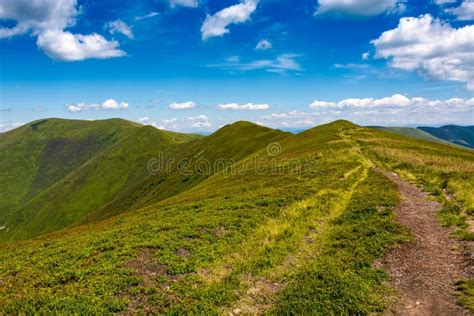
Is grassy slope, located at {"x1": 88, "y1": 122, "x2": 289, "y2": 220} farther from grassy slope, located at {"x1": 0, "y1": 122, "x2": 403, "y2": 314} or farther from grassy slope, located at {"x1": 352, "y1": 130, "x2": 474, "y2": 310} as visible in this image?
grassy slope, located at {"x1": 0, "y1": 122, "x2": 403, "y2": 314}

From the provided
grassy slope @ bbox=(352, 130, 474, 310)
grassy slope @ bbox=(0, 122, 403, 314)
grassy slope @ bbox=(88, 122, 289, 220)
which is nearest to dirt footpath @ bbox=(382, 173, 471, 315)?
grassy slope @ bbox=(352, 130, 474, 310)

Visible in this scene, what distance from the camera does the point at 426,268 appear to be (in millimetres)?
16469

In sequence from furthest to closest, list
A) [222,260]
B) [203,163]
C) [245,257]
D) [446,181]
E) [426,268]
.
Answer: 1. [203,163]
2. [446,181]
3. [245,257]
4. [222,260]
5. [426,268]

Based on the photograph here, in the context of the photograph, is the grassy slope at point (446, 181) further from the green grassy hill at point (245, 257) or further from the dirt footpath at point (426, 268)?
the dirt footpath at point (426, 268)

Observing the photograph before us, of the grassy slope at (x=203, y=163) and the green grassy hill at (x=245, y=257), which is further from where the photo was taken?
the grassy slope at (x=203, y=163)

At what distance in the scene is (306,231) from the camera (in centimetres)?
2320

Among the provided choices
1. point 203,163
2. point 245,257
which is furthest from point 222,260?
point 203,163

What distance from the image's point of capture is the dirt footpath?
13.3 m

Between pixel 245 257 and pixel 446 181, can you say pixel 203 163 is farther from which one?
pixel 245 257

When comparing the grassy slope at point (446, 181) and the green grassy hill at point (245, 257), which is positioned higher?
the grassy slope at point (446, 181)

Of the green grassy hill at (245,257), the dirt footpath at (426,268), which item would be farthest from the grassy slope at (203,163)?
the dirt footpath at (426,268)

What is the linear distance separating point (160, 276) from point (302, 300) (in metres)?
8.21

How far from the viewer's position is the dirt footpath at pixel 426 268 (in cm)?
1334

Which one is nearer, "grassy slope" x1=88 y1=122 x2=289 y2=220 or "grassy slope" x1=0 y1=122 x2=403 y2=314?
"grassy slope" x1=0 y1=122 x2=403 y2=314
